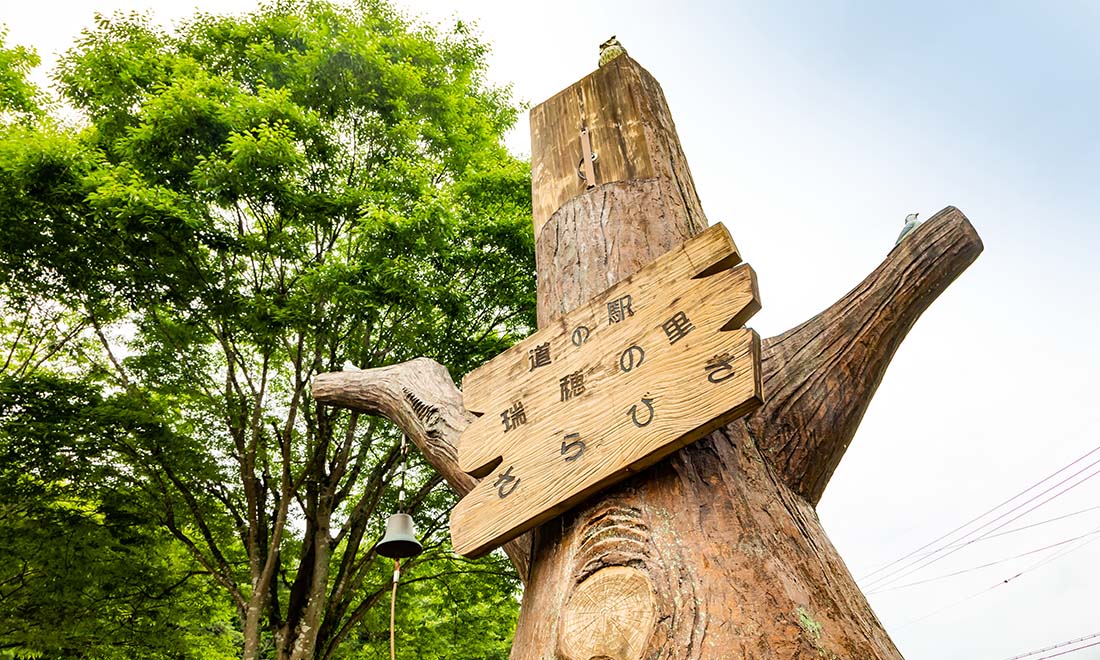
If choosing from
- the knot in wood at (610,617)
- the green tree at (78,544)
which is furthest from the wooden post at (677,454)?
the green tree at (78,544)

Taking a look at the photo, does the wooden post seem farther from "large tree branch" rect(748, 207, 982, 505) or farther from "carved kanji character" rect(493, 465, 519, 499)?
"carved kanji character" rect(493, 465, 519, 499)

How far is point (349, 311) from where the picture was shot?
6516mm

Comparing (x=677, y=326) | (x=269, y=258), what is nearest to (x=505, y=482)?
(x=677, y=326)

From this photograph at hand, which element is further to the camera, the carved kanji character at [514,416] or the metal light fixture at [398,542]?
the metal light fixture at [398,542]

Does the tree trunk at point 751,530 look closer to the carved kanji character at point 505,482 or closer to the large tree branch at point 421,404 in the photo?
the carved kanji character at point 505,482

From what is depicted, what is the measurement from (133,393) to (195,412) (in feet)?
2.22

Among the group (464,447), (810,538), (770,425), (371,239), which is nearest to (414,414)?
(464,447)

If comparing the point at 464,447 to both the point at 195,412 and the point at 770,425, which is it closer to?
the point at 770,425

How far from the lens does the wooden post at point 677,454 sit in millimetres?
1490

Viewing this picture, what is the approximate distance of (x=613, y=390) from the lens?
1.85 m

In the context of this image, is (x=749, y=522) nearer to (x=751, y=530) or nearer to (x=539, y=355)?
(x=751, y=530)

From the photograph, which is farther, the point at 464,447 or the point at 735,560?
the point at 464,447

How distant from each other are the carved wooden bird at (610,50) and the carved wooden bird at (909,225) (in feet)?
4.34

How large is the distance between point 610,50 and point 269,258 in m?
5.53
